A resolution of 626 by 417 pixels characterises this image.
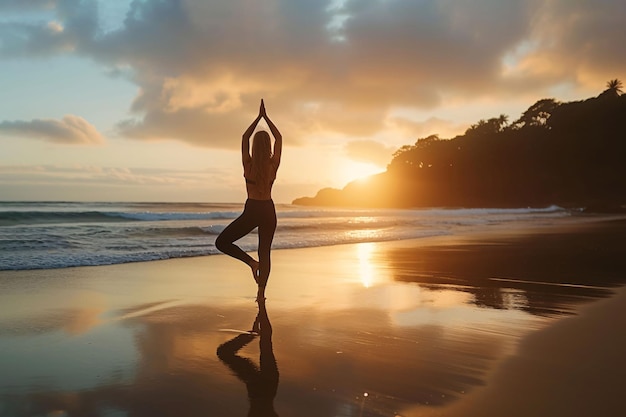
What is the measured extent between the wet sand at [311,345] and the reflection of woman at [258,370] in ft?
0.05

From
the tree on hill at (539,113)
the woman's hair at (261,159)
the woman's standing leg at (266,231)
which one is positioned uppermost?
the tree on hill at (539,113)

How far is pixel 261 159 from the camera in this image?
15.6ft

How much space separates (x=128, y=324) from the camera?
14.0ft

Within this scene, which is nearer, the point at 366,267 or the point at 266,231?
the point at 266,231

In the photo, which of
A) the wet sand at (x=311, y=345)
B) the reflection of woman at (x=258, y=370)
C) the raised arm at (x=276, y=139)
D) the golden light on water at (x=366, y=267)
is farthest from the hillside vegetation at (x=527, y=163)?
the reflection of woman at (x=258, y=370)

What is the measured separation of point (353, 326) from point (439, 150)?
94.1m

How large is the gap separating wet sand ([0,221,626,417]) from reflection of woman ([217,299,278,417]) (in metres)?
0.02

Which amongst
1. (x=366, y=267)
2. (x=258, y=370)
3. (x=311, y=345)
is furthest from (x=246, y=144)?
(x=366, y=267)

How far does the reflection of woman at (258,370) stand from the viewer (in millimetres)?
2479

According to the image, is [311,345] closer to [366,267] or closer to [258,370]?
[258,370]

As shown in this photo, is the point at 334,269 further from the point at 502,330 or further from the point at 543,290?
the point at 502,330

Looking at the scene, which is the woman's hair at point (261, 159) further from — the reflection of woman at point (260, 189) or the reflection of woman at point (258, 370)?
the reflection of woman at point (258, 370)

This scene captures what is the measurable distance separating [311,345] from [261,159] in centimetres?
205

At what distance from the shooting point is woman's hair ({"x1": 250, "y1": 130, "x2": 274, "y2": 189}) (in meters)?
4.75
